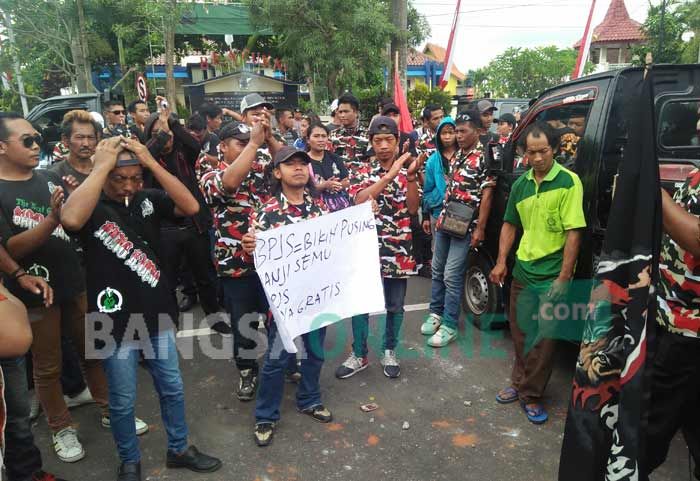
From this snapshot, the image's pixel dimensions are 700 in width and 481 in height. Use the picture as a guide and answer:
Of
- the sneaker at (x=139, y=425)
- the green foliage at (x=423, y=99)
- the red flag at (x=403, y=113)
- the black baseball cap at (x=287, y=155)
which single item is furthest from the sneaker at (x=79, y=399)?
the green foliage at (x=423, y=99)

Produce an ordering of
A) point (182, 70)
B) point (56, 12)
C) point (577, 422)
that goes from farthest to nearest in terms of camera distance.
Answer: point (182, 70) → point (56, 12) → point (577, 422)

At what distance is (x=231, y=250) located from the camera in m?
3.69

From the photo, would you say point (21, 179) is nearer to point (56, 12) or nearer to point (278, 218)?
point (278, 218)

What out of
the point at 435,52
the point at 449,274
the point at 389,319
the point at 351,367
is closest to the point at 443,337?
the point at 449,274

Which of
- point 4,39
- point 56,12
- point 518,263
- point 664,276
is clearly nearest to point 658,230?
point 664,276

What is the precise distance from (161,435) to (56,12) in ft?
55.2

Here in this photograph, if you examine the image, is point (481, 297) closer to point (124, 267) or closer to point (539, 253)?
point (539, 253)

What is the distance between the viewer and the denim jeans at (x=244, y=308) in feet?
12.2

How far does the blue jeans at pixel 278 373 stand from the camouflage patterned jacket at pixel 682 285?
194 centimetres

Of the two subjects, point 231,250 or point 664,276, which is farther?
point 231,250

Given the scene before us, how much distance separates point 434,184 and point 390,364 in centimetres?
210

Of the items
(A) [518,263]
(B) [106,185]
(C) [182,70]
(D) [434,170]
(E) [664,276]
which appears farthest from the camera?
(C) [182,70]

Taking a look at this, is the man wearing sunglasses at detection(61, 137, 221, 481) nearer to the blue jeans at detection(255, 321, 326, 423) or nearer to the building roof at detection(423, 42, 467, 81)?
the blue jeans at detection(255, 321, 326, 423)

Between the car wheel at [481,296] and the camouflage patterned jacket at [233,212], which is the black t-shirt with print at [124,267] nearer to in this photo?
the camouflage patterned jacket at [233,212]
